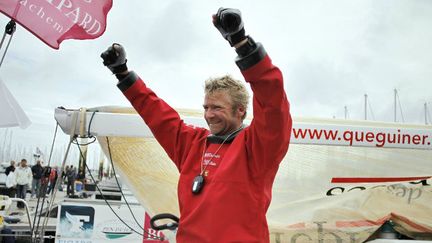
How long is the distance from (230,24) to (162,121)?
0.82 meters

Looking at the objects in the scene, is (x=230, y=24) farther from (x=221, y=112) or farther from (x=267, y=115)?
(x=221, y=112)

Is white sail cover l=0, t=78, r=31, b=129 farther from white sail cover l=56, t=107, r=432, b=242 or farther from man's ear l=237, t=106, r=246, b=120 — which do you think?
man's ear l=237, t=106, r=246, b=120

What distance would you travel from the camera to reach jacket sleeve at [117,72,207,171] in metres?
2.18

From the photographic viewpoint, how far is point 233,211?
172 cm

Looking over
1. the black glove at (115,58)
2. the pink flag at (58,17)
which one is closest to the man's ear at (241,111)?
Answer: the black glove at (115,58)

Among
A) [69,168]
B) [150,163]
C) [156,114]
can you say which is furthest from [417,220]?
[69,168]

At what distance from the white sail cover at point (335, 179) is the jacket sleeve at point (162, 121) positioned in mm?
898

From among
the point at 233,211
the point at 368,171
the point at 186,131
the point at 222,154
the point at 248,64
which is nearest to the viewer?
the point at 248,64

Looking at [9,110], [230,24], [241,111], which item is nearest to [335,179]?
[241,111]

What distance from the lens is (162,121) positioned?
2223 millimetres

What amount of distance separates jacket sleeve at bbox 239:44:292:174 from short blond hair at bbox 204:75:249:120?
0.22 metres

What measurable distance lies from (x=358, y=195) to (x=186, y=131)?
1.88 meters

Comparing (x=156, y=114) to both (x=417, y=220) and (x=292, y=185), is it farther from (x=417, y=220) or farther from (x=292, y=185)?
(x=417, y=220)

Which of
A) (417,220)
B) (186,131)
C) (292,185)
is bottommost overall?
(417,220)
